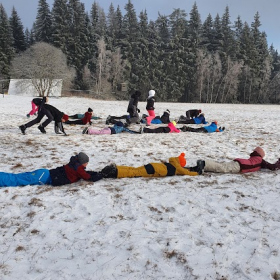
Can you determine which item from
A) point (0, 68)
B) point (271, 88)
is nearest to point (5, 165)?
point (0, 68)

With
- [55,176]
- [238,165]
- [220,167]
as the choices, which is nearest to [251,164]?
[238,165]

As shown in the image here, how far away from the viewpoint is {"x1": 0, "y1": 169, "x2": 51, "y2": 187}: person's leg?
A: 4.72 meters

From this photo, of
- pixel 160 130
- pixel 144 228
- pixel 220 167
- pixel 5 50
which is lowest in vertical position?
pixel 144 228

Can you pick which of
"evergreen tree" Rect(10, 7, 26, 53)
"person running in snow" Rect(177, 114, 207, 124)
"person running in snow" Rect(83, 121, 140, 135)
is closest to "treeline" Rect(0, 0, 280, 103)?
"evergreen tree" Rect(10, 7, 26, 53)

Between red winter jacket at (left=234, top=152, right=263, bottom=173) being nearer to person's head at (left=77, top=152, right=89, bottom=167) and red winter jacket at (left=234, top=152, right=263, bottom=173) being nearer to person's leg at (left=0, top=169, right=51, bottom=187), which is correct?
person's head at (left=77, top=152, right=89, bottom=167)

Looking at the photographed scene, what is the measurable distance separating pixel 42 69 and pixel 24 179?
35216mm

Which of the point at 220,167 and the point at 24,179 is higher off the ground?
the point at 220,167

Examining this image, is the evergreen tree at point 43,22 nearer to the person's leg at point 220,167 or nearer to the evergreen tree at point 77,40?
the evergreen tree at point 77,40

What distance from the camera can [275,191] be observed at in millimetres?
4859

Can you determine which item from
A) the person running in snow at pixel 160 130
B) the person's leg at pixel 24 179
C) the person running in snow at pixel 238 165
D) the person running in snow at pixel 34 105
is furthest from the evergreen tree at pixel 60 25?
the person running in snow at pixel 238 165

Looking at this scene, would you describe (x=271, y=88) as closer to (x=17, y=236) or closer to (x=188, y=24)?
(x=188, y=24)

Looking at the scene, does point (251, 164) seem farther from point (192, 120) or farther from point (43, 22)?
point (43, 22)

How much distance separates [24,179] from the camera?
15.8ft

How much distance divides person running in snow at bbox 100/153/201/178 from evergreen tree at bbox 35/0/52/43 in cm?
5754
